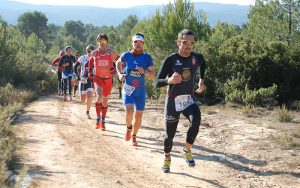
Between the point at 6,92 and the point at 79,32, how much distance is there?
4304 inches

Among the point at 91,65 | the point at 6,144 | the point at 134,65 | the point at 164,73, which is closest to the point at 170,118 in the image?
the point at 164,73

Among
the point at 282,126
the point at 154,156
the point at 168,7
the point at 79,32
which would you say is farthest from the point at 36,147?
the point at 79,32

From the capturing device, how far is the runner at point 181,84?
6492 mm

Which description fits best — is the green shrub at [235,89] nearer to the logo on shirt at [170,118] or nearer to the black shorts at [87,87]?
the black shorts at [87,87]

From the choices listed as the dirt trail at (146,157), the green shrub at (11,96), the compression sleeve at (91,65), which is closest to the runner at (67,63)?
the green shrub at (11,96)

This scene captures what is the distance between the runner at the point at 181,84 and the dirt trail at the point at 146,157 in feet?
2.05

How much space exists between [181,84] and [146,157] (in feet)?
5.49

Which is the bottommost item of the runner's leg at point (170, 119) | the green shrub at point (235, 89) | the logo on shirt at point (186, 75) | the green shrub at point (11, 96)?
the green shrub at point (11, 96)

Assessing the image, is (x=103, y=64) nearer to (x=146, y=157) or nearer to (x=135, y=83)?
(x=135, y=83)

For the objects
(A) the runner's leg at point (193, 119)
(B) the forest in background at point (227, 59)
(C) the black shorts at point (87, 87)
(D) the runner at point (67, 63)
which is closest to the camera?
(A) the runner's leg at point (193, 119)

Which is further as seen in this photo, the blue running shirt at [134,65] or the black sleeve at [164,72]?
the blue running shirt at [134,65]

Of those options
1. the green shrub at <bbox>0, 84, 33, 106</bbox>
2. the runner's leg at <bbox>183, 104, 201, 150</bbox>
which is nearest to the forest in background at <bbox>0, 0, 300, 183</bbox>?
the green shrub at <bbox>0, 84, 33, 106</bbox>

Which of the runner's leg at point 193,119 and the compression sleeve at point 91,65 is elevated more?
the compression sleeve at point 91,65

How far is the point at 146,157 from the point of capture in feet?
24.9
